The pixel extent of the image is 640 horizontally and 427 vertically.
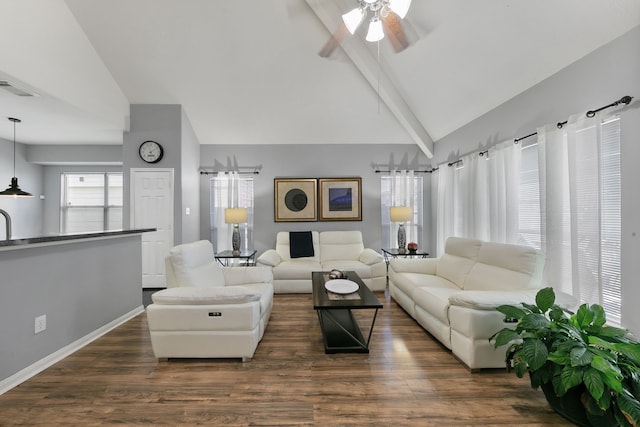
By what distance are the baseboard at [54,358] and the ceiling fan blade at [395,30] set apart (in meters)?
3.83

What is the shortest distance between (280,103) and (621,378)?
438cm

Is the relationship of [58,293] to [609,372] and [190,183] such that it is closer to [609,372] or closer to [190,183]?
[190,183]

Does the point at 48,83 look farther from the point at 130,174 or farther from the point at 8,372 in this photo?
the point at 8,372

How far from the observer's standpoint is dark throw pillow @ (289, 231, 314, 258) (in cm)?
455

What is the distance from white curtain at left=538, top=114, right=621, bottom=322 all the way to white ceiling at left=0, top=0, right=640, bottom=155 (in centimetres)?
71

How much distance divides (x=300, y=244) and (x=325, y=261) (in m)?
0.52

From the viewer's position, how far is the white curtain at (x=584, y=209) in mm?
1981

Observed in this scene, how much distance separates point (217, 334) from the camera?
7.13 ft

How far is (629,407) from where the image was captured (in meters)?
1.31

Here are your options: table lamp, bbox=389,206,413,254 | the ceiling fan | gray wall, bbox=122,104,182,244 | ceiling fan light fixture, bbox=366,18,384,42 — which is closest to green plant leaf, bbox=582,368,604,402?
the ceiling fan

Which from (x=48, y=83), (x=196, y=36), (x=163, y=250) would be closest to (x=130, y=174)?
(x=163, y=250)

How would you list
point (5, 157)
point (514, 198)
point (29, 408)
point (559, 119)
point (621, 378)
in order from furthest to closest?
point (5, 157), point (514, 198), point (559, 119), point (29, 408), point (621, 378)

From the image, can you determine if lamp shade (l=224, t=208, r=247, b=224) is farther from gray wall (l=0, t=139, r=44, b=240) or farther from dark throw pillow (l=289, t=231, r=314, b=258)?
gray wall (l=0, t=139, r=44, b=240)

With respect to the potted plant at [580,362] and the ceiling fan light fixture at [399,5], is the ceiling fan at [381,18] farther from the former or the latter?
the potted plant at [580,362]
